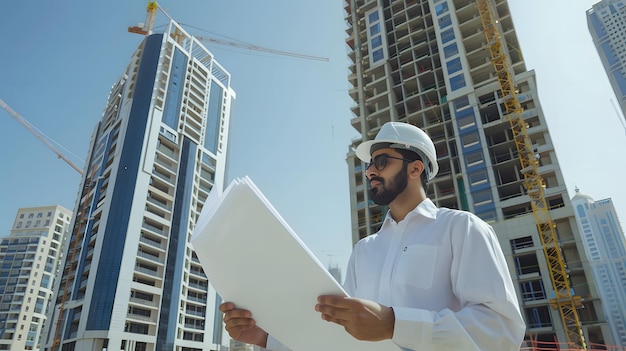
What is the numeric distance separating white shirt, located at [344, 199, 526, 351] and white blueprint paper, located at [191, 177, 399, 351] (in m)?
0.17

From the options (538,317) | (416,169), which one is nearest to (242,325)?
(416,169)

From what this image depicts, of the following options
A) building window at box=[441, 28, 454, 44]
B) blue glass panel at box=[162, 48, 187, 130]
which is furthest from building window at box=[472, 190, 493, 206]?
blue glass panel at box=[162, 48, 187, 130]

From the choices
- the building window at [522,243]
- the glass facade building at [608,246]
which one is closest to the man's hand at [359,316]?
the building window at [522,243]

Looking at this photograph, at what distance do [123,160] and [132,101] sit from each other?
10.2 meters

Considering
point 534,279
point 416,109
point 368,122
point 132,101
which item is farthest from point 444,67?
point 132,101

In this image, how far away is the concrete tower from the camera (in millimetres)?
85875

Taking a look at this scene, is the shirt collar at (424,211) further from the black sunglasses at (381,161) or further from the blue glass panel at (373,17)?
the blue glass panel at (373,17)

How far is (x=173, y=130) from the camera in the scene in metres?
60.9

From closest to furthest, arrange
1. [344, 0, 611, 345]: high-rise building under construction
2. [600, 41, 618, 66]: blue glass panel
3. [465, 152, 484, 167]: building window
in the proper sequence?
1. [344, 0, 611, 345]: high-rise building under construction
2. [465, 152, 484, 167]: building window
3. [600, 41, 618, 66]: blue glass panel

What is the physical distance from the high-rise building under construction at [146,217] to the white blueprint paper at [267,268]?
A: 50.3 m

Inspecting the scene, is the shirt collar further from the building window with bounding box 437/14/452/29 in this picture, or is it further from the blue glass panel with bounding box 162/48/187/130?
the blue glass panel with bounding box 162/48/187/130

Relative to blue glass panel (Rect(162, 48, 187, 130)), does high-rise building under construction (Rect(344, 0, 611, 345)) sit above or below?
below

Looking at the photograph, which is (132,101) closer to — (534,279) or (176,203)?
(176,203)

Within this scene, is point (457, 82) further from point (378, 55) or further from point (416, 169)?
point (416, 169)
